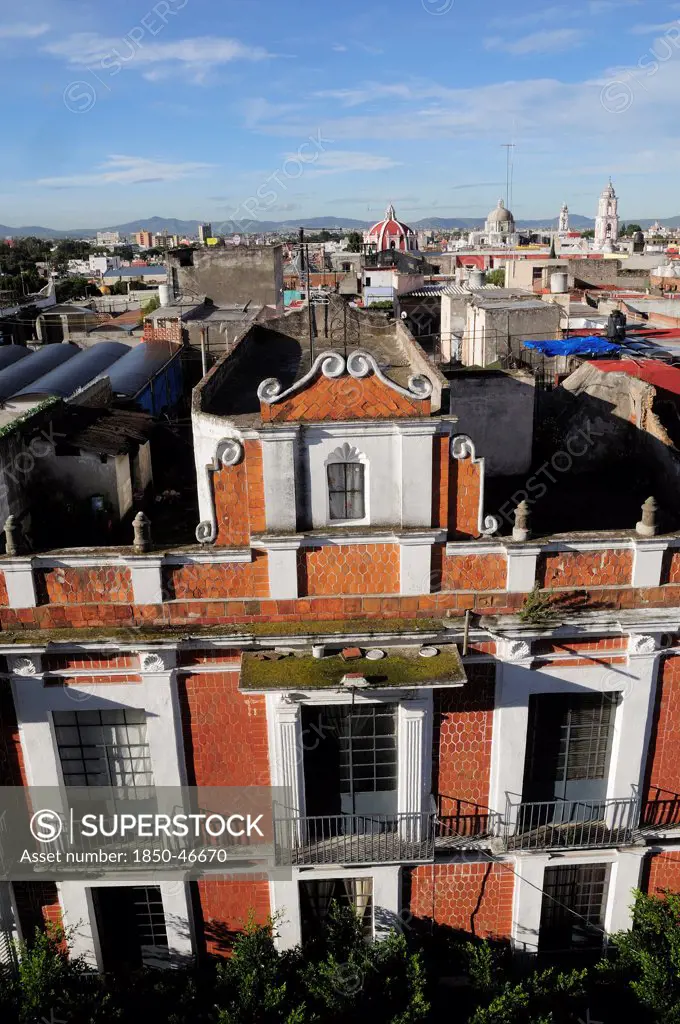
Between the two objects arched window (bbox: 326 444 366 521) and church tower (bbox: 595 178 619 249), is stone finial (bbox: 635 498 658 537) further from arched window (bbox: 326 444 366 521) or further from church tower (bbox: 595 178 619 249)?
church tower (bbox: 595 178 619 249)

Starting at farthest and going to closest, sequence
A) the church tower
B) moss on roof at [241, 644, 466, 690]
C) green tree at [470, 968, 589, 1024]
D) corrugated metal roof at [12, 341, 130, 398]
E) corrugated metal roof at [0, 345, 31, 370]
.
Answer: the church tower → corrugated metal roof at [0, 345, 31, 370] → corrugated metal roof at [12, 341, 130, 398] → green tree at [470, 968, 589, 1024] → moss on roof at [241, 644, 466, 690]

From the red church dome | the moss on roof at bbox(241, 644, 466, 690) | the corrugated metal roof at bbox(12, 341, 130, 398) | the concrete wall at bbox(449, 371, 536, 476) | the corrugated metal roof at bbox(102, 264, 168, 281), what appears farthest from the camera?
the red church dome

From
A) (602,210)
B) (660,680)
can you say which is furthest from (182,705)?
(602,210)

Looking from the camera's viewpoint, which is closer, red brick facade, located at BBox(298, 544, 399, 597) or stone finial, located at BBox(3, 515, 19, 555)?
stone finial, located at BBox(3, 515, 19, 555)

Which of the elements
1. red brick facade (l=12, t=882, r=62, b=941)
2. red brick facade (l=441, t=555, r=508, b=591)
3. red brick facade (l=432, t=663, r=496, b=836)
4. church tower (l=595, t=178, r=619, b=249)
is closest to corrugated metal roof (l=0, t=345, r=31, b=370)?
red brick facade (l=12, t=882, r=62, b=941)

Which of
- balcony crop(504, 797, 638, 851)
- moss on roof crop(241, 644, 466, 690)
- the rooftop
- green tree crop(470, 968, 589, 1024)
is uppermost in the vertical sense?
the rooftop

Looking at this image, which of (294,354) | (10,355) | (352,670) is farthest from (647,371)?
(10,355)

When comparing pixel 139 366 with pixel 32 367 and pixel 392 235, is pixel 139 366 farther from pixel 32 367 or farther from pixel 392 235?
pixel 392 235
